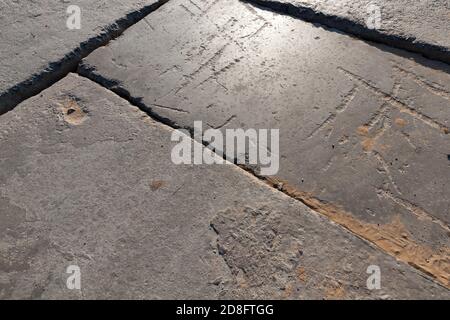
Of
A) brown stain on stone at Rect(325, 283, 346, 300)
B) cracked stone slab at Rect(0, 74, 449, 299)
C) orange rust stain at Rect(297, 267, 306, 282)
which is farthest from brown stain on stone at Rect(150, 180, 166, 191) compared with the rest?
brown stain on stone at Rect(325, 283, 346, 300)

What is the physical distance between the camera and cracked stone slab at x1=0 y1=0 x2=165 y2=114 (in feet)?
6.76

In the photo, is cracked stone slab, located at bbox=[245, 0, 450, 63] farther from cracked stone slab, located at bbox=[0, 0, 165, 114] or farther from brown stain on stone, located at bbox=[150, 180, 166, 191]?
brown stain on stone, located at bbox=[150, 180, 166, 191]

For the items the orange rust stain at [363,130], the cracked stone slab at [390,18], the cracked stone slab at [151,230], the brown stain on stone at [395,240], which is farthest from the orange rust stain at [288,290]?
the cracked stone slab at [390,18]

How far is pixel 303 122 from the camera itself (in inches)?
73.9

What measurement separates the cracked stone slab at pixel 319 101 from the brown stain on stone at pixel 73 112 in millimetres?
173

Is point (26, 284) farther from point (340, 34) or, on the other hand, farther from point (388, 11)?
point (388, 11)

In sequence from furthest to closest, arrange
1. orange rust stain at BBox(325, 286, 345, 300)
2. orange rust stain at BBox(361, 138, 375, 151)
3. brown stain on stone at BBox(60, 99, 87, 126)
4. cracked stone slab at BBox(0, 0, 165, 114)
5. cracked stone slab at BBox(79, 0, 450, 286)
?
cracked stone slab at BBox(0, 0, 165, 114) → brown stain on stone at BBox(60, 99, 87, 126) → orange rust stain at BBox(361, 138, 375, 151) → cracked stone slab at BBox(79, 0, 450, 286) → orange rust stain at BBox(325, 286, 345, 300)

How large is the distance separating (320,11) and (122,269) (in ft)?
4.95

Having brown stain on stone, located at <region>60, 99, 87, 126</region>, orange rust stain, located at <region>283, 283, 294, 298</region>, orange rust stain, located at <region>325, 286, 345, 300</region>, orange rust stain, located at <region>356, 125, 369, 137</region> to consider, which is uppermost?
orange rust stain, located at <region>356, 125, 369, 137</region>

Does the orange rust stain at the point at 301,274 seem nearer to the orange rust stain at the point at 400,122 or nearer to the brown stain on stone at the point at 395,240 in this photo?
the brown stain on stone at the point at 395,240

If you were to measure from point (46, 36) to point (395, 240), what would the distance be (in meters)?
1.78

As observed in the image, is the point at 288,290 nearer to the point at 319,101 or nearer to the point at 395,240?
the point at 395,240

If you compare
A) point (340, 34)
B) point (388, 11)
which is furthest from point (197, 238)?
point (388, 11)

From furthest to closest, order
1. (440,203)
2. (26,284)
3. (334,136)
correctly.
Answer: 1. (334,136)
2. (440,203)
3. (26,284)
